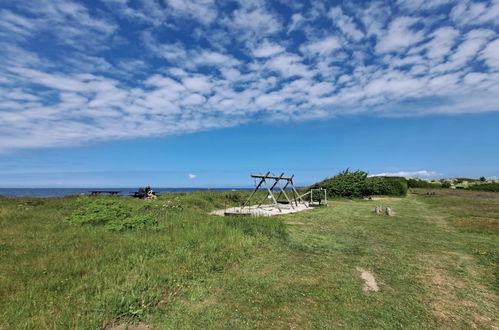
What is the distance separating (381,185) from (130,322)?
127ft

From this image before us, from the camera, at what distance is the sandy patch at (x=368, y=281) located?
5962 millimetres

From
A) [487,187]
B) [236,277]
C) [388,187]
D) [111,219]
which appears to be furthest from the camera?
[487,187]

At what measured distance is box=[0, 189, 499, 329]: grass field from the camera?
457 centimetres

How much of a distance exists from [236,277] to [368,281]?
11.0ft

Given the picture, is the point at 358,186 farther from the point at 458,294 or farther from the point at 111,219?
the point at 111,219

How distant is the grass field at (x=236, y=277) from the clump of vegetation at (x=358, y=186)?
21.6m

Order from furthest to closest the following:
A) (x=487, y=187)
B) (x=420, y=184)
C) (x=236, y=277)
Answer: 1. (x=420, y=184)
2. (x=487, y=187)
3. (x=236, y=277)

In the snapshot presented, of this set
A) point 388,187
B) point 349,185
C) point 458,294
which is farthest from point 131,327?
point 388,187

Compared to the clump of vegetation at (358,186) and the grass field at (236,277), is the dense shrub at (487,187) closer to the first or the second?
the clump of vegetation at (358,186)

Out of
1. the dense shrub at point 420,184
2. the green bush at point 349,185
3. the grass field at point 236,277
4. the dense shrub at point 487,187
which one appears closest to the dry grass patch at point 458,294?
the grass field at point 236,277

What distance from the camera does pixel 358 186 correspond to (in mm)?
32969

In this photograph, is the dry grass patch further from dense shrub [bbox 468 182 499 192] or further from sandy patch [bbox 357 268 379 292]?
dense shrub [bbox 468 182 499 192]

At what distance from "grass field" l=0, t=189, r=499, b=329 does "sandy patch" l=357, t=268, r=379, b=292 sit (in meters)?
0.14

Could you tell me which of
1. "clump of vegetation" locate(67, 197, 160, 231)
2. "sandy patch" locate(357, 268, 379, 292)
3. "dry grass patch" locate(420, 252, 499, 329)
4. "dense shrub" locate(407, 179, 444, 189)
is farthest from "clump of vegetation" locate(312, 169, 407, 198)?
"sandy patch" locate(357, 268, 379, 292)
